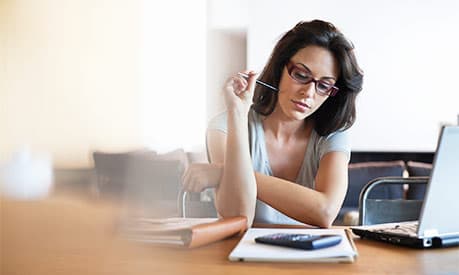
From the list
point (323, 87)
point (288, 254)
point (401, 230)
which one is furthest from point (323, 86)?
point (288, 254)

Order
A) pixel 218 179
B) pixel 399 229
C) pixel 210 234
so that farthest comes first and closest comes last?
pixel 218 179
pixel 399 229
pixel 210 234

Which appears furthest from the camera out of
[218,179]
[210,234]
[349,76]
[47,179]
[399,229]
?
[349,76]

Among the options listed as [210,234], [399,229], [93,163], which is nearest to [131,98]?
[93,163]

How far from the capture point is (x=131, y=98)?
0.56 ft

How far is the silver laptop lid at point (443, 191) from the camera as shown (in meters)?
0.66

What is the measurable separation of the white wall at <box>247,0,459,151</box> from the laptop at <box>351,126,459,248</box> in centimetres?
271

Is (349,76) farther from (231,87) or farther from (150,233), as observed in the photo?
(150,233)

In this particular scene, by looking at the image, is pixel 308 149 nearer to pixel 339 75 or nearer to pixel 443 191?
pixel 339 75

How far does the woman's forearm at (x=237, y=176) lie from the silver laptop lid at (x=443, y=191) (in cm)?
31

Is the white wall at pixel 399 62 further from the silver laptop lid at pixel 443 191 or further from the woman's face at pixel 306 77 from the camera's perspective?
the silver laptop lid at pixel 443 191

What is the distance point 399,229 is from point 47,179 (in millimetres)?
730

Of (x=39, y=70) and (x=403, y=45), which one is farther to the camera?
(x=403, y=45)

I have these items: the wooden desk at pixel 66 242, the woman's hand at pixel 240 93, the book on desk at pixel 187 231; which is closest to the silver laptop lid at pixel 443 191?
the book on desk at pixel 187 231

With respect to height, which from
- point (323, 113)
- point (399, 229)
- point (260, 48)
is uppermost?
point (260, 48)
